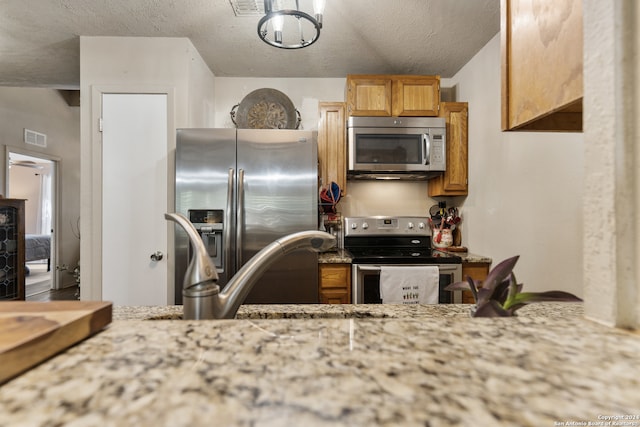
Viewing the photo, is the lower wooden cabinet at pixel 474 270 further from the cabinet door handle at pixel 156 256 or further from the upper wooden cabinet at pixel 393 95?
the cabinet door handle at pixel 156 256

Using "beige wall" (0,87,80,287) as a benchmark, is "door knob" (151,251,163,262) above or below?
below

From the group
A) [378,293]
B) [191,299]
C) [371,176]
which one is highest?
[371,176]

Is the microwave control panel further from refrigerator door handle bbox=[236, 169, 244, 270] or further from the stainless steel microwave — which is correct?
refrigerator door handle bbox=[236, 169, 244, 270]

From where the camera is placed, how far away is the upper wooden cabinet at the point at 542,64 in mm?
573

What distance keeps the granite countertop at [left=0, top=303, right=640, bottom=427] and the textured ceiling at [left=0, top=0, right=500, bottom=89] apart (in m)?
2.10

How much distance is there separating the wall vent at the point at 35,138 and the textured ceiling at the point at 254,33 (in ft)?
7.62

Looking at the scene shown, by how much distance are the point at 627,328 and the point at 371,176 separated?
8.08ft

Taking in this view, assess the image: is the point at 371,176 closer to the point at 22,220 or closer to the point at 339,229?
the point at 339,229

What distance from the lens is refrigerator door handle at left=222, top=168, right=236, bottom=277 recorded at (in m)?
2.14

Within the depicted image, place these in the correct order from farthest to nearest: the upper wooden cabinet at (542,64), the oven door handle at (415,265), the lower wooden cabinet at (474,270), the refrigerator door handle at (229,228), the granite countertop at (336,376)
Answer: the lower wooden cabinet at (474,270) < the oven door handle at (415,265) < the refrigerator door handle at (229,228) < the upper wooden cabinet at (542,64) < the granite countertop at (336,376)

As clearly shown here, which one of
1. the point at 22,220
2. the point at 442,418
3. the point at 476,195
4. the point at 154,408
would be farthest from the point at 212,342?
the point at 22,220

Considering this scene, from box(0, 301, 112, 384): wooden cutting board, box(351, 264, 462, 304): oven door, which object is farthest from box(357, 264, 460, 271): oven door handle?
box(0, 301, 112, 384): wooden cutting board

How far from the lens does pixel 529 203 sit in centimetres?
194

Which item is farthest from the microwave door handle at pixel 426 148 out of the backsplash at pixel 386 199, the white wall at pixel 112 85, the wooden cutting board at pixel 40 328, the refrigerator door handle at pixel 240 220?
the wooden cutting board at pixel 40 328
